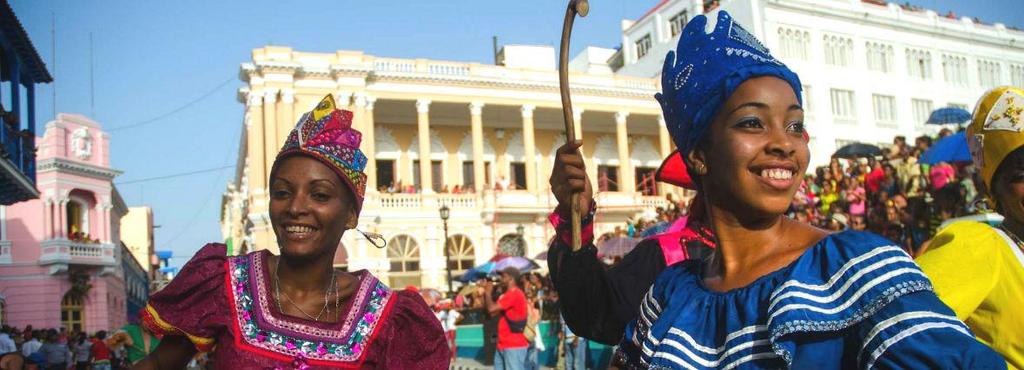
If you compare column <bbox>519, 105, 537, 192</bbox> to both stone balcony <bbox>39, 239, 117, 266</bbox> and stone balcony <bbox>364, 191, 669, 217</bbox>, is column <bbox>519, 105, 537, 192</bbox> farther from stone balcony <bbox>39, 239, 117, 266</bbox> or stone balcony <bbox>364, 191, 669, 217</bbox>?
stone balcony <bbox>39, 239, 117, 266</bbox>

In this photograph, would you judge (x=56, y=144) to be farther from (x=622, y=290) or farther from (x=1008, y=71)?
(x=1008, y=71)

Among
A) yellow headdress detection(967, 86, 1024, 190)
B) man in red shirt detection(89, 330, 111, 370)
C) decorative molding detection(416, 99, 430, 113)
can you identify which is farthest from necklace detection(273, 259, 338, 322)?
decorative molding detection(416, 99, 430, 113)

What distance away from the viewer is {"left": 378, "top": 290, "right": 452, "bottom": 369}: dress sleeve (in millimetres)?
3314

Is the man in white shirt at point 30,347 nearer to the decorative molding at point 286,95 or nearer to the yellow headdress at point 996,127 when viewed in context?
the decorative molding at point 286,95

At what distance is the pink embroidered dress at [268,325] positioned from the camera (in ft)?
10.3

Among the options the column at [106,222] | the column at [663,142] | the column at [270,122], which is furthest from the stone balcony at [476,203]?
the column at [106,222]

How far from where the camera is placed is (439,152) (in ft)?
131

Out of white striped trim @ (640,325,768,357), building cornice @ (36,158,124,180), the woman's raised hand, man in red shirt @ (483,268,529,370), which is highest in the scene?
building cornice @ (36,158,124,180)

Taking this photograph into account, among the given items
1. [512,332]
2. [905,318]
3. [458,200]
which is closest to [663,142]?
[458,200]

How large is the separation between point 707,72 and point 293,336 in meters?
1.75

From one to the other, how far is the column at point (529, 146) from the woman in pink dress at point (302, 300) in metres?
35.4

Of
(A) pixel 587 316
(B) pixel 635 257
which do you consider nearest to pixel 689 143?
(A) pixel 587 316

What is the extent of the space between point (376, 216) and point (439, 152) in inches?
246

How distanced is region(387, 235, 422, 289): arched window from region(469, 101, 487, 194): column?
3671 mm
